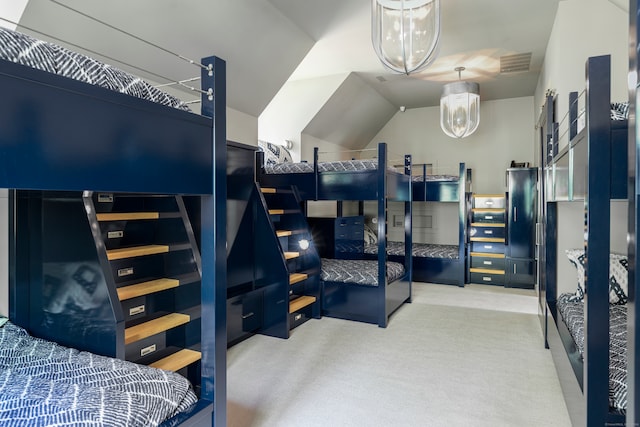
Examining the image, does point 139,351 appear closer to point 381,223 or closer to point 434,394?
point 434,394

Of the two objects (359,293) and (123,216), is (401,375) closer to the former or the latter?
(359,293)

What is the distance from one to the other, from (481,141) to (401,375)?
5.39m

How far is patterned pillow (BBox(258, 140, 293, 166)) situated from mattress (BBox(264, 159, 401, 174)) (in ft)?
0.80

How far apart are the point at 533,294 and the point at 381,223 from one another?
2742 millimetres

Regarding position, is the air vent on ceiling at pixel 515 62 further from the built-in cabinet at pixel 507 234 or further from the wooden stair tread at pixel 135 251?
the wooden stair tread at pixel 135 251

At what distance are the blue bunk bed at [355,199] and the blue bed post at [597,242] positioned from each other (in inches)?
83.0

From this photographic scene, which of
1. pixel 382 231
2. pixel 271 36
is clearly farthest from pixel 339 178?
pixel 271 36

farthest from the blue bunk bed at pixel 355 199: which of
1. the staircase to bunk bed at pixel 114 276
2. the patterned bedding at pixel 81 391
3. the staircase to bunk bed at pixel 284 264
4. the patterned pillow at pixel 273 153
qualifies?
the patterned bedding at pixel 81 391

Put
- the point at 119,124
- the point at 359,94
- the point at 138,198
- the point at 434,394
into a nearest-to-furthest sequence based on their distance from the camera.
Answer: the point at 119,124 → the point at 434,394 → the point at 138,198 → the point at 359,94

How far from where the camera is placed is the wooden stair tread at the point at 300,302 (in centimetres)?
341

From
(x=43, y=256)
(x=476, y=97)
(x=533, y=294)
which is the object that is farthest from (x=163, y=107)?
(x=533, y=294)

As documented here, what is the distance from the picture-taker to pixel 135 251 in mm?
2143

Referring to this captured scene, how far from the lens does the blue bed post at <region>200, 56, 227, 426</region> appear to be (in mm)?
1472

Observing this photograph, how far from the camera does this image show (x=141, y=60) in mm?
3102
